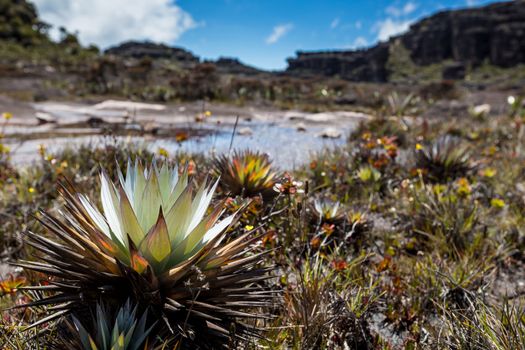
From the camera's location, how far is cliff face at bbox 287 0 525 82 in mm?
73750

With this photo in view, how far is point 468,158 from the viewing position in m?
4.57

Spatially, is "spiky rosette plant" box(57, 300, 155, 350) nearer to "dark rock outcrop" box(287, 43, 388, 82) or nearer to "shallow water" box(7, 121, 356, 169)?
"shallow water" box(7, 121, 356, 169)

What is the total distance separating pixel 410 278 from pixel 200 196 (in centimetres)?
167

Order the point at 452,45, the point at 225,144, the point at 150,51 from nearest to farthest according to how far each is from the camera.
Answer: the point at 225,144, the point at 150,51, the point at 452,45

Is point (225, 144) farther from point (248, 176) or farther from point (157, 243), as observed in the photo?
point (157, 243)

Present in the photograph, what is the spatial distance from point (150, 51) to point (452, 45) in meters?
79.9

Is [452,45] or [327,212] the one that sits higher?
[452,45]

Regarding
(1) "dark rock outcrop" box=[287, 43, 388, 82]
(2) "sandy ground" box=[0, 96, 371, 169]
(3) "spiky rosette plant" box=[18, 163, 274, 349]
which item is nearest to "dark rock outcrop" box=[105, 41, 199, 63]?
(1) "dark rock outcrop" box=[287, 43, 388, 82]

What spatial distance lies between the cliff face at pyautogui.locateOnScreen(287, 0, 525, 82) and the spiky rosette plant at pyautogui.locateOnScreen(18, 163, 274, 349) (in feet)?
262

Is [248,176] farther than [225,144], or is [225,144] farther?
[225,144]

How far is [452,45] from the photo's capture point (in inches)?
3526

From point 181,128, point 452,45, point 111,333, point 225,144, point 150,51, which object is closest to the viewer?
point 111,333

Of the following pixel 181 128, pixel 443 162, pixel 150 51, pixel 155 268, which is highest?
pixel 150 51

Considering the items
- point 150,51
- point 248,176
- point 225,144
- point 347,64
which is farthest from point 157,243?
point 347,64
